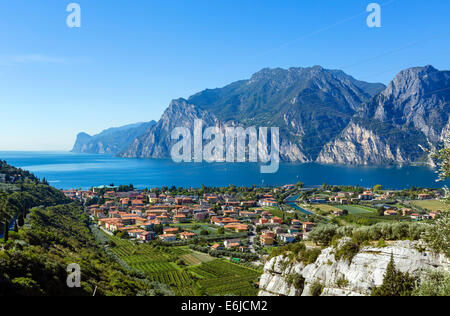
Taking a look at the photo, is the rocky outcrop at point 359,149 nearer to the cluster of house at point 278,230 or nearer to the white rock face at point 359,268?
the cluster of house at point 278,230

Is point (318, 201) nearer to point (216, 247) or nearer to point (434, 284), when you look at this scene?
point (216, 247)

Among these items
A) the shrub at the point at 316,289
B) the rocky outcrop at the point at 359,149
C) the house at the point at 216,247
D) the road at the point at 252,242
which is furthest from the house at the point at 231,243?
the rocky outcrop at the point at 359,149

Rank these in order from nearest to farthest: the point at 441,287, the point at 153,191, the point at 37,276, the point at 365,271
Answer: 1. the point at 441,287
2. the point at 365,271
3. the point at 37,276
4. the point at 153,191

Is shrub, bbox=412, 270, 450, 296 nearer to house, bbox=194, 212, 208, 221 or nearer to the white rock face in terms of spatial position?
the white rock face

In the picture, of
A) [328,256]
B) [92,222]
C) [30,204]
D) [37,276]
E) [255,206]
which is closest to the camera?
[328,256]

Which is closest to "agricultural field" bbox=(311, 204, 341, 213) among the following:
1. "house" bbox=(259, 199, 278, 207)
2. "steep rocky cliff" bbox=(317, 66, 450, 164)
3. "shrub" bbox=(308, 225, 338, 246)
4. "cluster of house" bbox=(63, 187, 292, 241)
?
"house" bbox=(259, 199, 278, 207)
